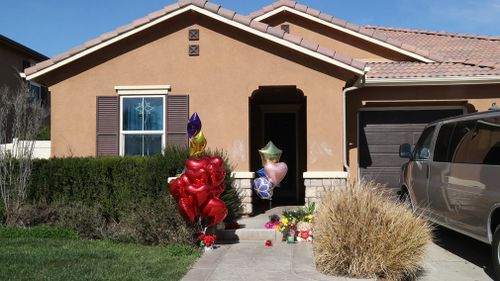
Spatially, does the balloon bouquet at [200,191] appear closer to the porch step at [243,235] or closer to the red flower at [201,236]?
the red flower at [201,236]

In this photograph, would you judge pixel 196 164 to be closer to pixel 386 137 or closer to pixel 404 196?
pixel 404 196

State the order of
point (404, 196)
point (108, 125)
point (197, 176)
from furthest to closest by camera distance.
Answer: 1. point (108, 125)
2. point (404, 196)
3. point (197, 176)

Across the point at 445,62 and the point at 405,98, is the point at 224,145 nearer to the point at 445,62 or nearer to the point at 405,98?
the point at 405,98

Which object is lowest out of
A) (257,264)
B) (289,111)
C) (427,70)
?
(257,264)

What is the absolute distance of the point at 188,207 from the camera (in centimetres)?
799

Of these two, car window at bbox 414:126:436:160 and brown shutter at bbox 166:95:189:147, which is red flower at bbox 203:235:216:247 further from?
car window at bbox 414:126:436:160

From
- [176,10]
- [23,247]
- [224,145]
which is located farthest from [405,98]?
[23,247]

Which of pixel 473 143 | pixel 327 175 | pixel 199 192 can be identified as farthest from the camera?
pixel 327 175

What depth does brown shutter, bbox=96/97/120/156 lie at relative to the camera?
11.0m

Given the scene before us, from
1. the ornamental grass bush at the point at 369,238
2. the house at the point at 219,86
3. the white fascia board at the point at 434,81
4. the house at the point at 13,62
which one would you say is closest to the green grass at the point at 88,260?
the ornamental grass bush at the point at 369,238

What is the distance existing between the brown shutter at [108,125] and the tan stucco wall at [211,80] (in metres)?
0.14

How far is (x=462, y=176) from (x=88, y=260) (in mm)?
5197

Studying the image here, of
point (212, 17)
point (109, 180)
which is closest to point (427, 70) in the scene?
point (212, 17)

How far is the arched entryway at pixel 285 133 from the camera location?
13.5m
